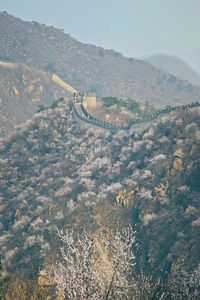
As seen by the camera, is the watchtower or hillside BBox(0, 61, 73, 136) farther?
hillside BBox(0, 61, 73, 136)

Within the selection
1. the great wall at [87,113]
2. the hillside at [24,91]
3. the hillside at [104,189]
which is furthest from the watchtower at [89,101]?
the hillside at [24,91]

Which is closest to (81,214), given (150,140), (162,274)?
(162,274)

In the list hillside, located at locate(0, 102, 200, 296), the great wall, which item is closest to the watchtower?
the great wall

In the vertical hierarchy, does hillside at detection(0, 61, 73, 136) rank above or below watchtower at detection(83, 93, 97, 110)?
below

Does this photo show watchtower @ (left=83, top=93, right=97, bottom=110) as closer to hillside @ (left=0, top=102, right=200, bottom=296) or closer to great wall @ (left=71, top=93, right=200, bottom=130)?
great wall @ (left=71, top=93, right=200, bottom=130)

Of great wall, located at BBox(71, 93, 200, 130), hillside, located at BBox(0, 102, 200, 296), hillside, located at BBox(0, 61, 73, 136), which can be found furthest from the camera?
hillside, located at BBox(0, 61, 73, 136)

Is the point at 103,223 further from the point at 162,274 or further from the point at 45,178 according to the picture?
the point at 45,178

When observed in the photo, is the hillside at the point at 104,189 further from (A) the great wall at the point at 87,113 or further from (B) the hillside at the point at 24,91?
(B) the hillside at the point at 24,91
